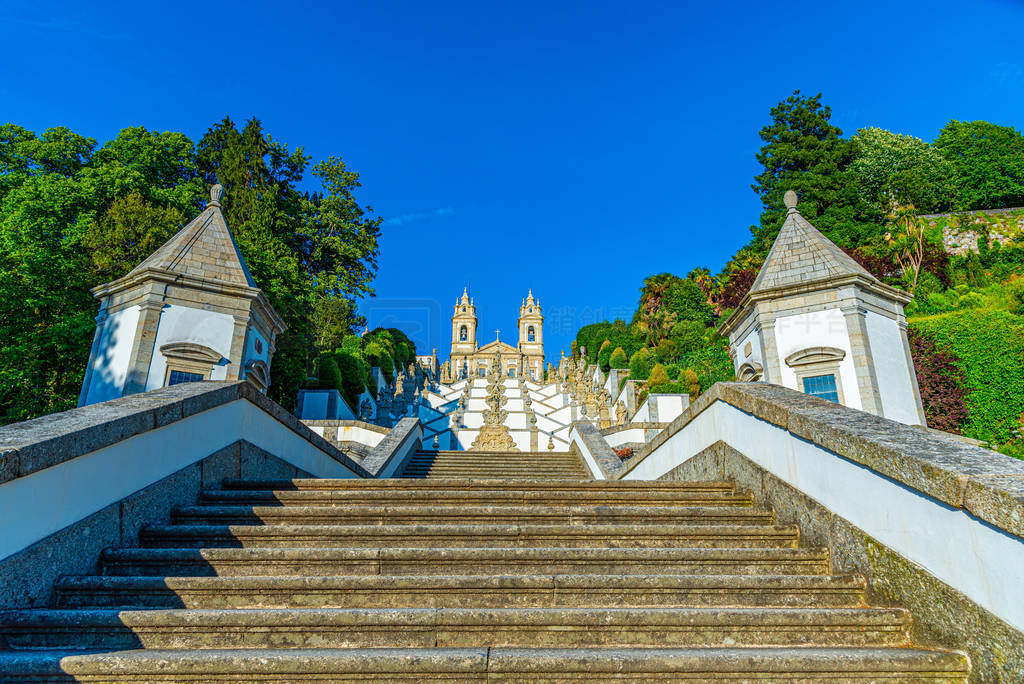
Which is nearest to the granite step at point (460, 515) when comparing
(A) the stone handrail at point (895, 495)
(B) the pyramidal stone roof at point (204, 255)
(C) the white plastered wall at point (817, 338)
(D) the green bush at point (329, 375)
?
(A) the stone handrail at point (895, 495)

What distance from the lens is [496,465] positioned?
43.0 ft

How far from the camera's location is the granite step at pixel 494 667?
7.37ft

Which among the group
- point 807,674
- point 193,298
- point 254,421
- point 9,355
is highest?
point 193,298

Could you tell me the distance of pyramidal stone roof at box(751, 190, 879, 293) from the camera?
1281 cm

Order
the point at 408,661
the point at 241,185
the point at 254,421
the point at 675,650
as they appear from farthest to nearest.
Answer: the point at 241,185, the point at 254,421, the point at 675,650, the point at 408,661

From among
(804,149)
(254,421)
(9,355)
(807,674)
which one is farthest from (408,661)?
(804,149)

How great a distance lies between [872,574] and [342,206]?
28268 millimetres

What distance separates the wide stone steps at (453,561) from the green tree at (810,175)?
33.3m

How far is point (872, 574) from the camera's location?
3014 mm

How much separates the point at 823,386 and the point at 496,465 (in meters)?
7.48

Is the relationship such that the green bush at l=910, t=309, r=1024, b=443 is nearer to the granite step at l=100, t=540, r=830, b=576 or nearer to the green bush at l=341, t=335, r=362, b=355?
the granite step at l=100, t=540, r=830, b=576

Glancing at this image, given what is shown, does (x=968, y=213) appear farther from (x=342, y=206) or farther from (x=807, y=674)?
(x=807, y=674)

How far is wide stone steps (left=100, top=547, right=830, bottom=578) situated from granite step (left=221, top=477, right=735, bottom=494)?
155 centimetres

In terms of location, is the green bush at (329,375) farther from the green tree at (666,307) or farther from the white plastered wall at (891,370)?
the green tree at (666,307)
